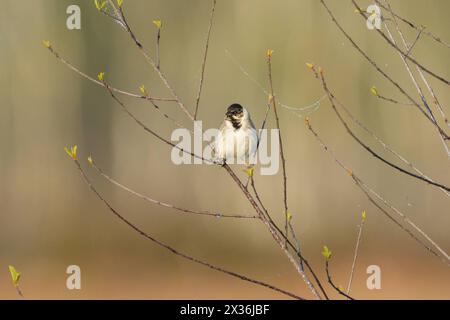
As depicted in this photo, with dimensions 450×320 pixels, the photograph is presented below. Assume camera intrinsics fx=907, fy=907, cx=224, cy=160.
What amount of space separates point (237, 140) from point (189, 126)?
367 inches

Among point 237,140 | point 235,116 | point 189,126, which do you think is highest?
point 189,126

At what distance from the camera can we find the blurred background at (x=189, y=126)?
1391cm

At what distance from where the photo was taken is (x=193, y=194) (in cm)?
1423

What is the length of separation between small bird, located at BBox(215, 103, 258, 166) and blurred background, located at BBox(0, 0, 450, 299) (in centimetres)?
824

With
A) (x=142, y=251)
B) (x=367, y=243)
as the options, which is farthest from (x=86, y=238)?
(x=367, y=243)

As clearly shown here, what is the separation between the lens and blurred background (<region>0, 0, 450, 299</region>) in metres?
13.9

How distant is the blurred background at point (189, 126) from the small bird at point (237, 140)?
27.0 feet

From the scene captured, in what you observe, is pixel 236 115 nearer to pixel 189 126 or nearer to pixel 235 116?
pixel 235 116

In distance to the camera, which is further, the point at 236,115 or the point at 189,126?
the point at 189,126

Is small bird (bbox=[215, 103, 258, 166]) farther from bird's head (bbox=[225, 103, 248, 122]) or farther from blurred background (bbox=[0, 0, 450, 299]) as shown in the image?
blurred background (bbox=[0, 0, 450, 299])

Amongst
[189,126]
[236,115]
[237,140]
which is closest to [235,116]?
[236,115]

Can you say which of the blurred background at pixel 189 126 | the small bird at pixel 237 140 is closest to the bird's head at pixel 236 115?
the small bird at pixel 237 140

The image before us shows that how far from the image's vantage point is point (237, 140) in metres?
5.02

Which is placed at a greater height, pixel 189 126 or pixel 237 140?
pixel 189 126
